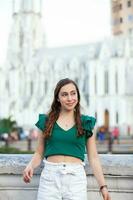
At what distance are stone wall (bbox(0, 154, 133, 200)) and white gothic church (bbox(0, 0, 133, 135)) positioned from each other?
4417cm

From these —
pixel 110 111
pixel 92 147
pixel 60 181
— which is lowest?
pixel 110 111

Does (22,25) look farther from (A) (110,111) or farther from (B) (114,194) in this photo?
(B) (114,194)

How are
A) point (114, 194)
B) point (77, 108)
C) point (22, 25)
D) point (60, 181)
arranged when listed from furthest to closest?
point (22, 25), point (114, 194), point (77, 108), point (60, 181)

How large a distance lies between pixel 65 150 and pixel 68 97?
0.41m

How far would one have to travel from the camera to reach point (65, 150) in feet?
10.4

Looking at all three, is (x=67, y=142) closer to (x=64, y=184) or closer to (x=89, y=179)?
(x=64, y=184)

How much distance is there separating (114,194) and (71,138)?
2.93ft

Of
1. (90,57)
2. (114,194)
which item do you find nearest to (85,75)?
(90,57)

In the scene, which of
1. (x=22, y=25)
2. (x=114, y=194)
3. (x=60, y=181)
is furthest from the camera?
(x=22, y=25)

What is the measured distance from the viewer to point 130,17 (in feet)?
225

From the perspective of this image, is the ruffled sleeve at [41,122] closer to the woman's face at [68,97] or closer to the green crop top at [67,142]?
the green crop top at [67,142]

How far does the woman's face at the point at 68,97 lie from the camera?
3295 millimetres

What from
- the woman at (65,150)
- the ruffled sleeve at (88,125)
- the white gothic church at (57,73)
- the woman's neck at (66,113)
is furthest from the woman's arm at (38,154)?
the white gothic church at (57,73)

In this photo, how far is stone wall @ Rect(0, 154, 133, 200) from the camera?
3.72 m
